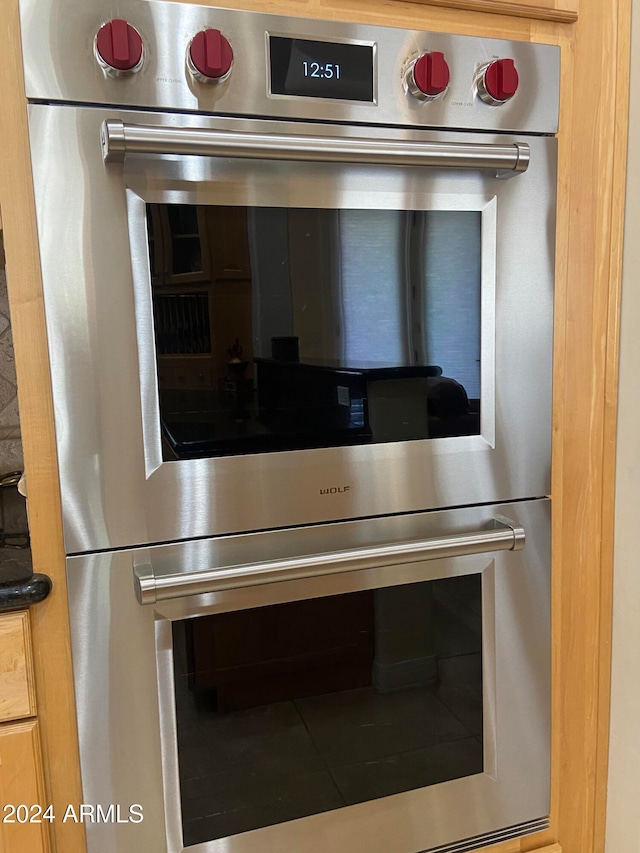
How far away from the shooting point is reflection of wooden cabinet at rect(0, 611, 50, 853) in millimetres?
885

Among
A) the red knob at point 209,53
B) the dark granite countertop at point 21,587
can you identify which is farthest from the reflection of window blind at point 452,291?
the dark granite countertop at point 21,587

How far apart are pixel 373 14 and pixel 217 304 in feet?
1.57

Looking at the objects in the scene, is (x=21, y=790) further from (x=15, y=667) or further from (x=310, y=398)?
(x=310, y=398)

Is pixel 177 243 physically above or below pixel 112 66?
below

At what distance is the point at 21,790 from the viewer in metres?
0.90

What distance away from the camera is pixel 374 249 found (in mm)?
984

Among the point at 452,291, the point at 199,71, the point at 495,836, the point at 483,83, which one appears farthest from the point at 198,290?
the point at 495,836

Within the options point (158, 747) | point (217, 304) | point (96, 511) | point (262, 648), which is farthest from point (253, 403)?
point (158, 747)

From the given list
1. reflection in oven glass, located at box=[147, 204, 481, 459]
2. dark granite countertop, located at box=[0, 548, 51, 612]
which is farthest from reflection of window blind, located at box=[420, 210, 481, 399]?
dark granite countertop, located at box=[0, 548, 51, 612]

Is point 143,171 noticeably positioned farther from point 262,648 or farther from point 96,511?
point 262,648

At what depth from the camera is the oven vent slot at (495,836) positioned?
113 centimetres

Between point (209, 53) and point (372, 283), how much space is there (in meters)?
0.37

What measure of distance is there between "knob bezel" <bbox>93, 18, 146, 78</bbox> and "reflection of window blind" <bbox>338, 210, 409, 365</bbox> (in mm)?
325

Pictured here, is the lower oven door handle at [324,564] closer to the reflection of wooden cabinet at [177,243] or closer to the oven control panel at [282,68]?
the reflection of wooden cabinet at [177,243]
